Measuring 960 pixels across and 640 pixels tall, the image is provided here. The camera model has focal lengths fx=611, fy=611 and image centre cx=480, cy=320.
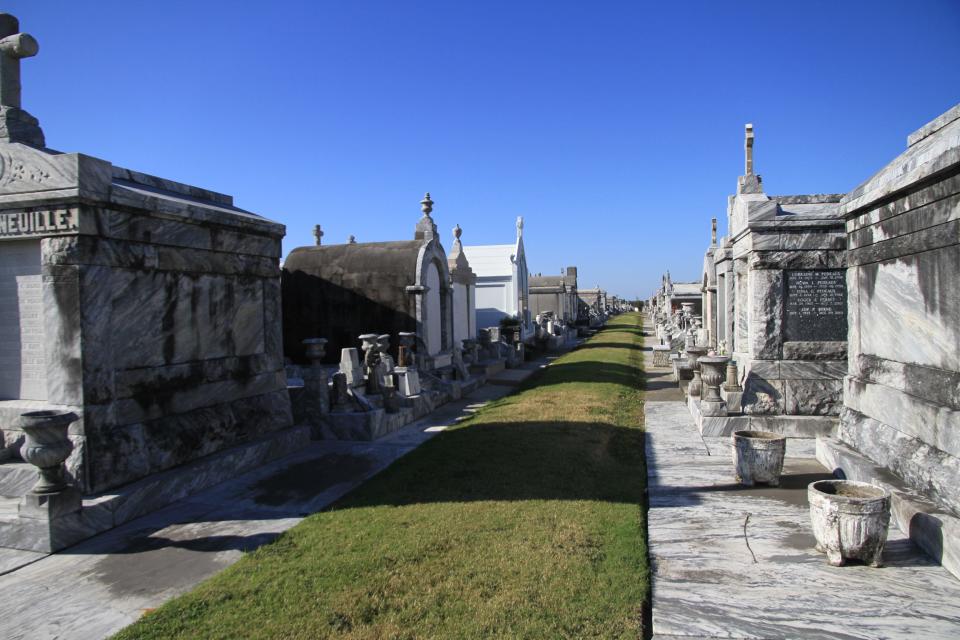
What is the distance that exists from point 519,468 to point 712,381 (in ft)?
10.3

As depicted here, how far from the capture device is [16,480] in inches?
222

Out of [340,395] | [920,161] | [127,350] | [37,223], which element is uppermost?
[920,161]

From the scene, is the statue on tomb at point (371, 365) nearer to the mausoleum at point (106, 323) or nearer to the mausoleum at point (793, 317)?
the mausoleum at point (106, 323)

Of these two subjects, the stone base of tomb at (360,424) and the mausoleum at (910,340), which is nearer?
the mausoleum at (910,340)

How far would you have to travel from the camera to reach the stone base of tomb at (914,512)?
13.1 feet

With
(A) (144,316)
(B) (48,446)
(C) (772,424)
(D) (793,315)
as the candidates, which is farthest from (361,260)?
(B) (48,446)

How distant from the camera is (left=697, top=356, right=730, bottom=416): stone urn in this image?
8211mm

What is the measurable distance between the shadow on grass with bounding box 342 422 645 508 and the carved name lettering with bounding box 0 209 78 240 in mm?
3553

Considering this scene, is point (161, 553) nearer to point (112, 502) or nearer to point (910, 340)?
point (112, 502)

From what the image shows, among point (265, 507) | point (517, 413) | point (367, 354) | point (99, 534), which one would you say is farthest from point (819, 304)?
point (99, 534)

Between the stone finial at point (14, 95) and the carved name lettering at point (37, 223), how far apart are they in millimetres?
812

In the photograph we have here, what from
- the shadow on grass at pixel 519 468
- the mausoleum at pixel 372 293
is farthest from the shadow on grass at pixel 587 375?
the shadow on grass at pixel 519 468

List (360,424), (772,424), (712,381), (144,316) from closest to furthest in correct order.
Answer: (144,316) < (772,424) < (712,381) < (360,424)

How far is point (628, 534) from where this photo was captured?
4840 mm
